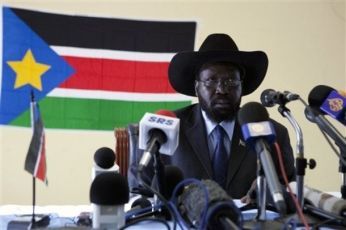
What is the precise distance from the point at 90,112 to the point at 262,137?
2393mm

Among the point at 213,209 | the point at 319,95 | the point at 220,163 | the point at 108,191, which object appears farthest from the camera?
the point at 220,163

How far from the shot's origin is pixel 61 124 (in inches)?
122

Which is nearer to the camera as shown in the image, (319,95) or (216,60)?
(319,95)

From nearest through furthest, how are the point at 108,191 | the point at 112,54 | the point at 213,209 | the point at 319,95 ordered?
the point at 213,209
the point at 108,191
the point at 319,95
the point at 112,54

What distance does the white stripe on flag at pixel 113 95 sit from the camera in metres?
3.09

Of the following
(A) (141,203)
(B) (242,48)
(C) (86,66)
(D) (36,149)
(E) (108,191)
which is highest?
(B) (242,48)

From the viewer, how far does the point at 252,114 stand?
35.0 inches

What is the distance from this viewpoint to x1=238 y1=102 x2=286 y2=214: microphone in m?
0.76

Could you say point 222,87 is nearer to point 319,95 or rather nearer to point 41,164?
point 319,95

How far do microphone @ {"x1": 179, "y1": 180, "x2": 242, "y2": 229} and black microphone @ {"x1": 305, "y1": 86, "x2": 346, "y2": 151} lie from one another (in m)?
0.34

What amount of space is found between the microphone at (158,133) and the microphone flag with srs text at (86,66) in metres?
2.16

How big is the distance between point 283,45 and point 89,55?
4.47 ft

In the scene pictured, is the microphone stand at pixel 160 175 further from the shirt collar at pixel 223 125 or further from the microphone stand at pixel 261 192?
the shirt collar at pixel 223 125

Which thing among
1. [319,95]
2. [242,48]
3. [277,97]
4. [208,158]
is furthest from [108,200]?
[242,48]
